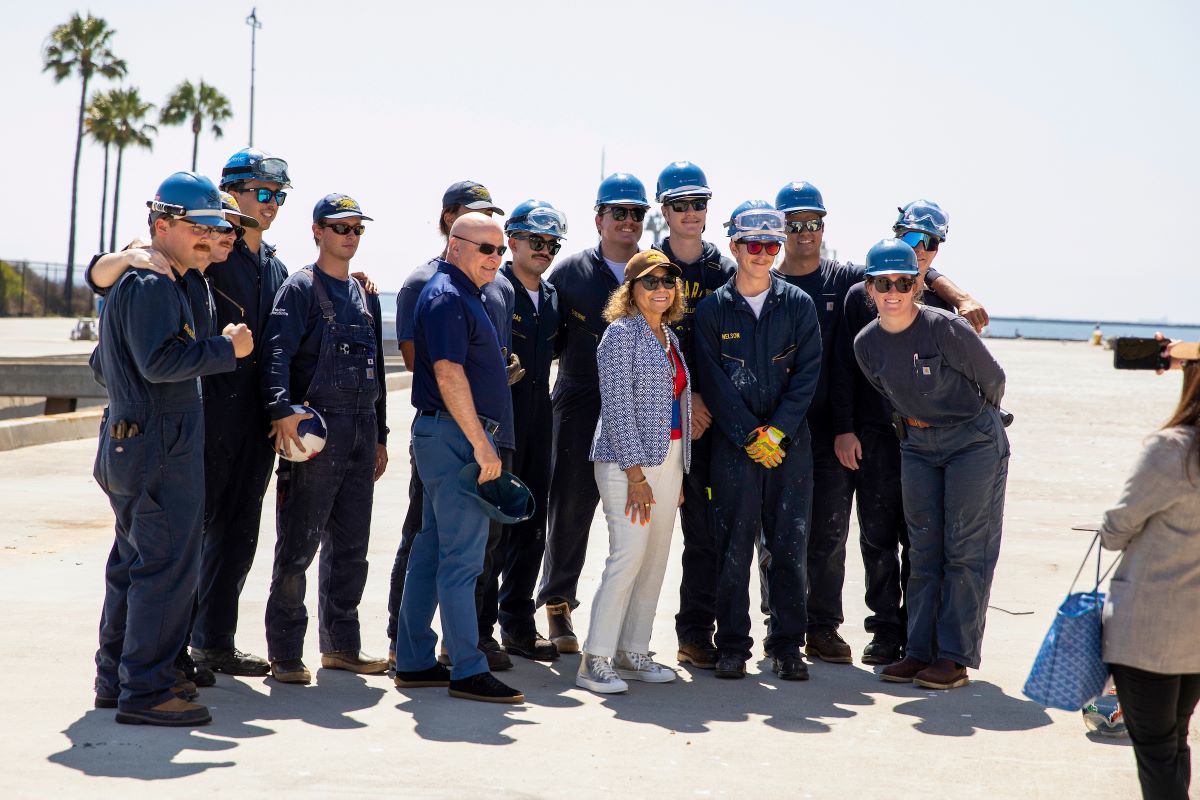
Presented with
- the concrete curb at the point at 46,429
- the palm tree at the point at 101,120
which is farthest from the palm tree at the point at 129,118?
the concrete curb at the point at 46,429

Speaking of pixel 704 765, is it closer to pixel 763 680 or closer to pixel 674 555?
pixel 763 680

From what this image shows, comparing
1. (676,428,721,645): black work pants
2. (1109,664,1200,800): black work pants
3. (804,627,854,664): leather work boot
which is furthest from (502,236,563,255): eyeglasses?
(1109,664,1200,800): black work pants

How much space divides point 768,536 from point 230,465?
8.67 ft

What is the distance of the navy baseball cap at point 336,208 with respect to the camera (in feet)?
19.0

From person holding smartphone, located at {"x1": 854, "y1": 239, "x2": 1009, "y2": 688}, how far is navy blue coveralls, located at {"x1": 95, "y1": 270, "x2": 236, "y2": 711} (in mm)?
3120

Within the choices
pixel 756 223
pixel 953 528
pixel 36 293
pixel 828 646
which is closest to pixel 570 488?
pixel 828 646

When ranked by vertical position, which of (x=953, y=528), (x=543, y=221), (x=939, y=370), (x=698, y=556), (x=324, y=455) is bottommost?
(x=698, y=556)

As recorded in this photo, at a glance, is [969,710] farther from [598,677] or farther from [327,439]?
[327,439]

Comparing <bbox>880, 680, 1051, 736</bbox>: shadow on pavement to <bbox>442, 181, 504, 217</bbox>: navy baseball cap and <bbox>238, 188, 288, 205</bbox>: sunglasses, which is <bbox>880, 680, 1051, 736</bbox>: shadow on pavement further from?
<bbox>238, 188, 288, 205</bbox>: sunglasses

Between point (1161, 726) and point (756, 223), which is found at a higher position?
point (756, 223)

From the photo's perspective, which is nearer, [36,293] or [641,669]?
[641,669]

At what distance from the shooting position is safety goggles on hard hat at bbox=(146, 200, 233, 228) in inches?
195

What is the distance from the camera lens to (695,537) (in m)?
6.45

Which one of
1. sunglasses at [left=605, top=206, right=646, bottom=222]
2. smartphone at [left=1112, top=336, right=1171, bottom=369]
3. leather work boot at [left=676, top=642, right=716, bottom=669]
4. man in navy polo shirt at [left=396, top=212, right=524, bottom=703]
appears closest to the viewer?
smartphone at [left=1112, top=336, right=1171, bottom=369]
